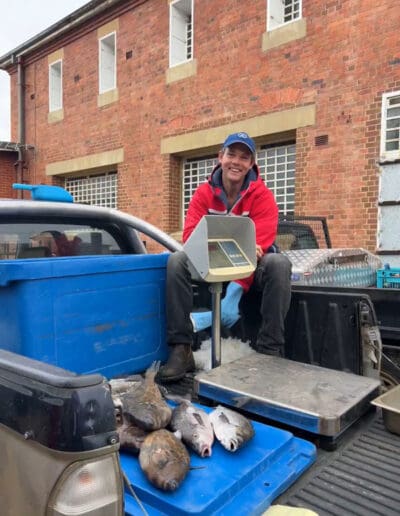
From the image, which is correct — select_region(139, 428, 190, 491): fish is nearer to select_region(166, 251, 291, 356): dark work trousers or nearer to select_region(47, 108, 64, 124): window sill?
select_region(166, 251, 291, 356): dark work trousers

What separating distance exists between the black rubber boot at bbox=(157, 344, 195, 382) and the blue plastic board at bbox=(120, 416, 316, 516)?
2.64 feet

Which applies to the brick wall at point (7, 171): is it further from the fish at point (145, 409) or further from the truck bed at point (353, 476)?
the truck bed at point (353, 476)

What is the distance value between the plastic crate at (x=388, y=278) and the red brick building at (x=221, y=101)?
2.85m

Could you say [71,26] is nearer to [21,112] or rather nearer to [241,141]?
[21,112]

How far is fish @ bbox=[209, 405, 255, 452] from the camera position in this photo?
144 centimetres

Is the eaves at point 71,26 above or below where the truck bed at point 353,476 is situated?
above

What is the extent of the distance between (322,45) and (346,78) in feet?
2.56

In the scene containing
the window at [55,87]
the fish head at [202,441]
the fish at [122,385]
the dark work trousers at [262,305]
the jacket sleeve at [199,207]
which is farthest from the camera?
the window at [55,87]

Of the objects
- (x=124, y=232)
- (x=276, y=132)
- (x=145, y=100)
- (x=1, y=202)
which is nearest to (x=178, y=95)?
(x=145, y=100)

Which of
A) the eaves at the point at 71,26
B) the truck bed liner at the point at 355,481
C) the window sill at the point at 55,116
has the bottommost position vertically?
the truck bed liner at the point at 355,481

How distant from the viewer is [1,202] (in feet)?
8.60

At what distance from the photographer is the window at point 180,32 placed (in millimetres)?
10031

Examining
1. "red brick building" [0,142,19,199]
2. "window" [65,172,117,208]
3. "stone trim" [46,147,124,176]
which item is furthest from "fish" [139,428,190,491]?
"red brick building" [0,142,19,199]

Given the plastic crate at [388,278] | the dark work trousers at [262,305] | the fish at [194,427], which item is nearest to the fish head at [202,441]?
the fish at [194,427]
